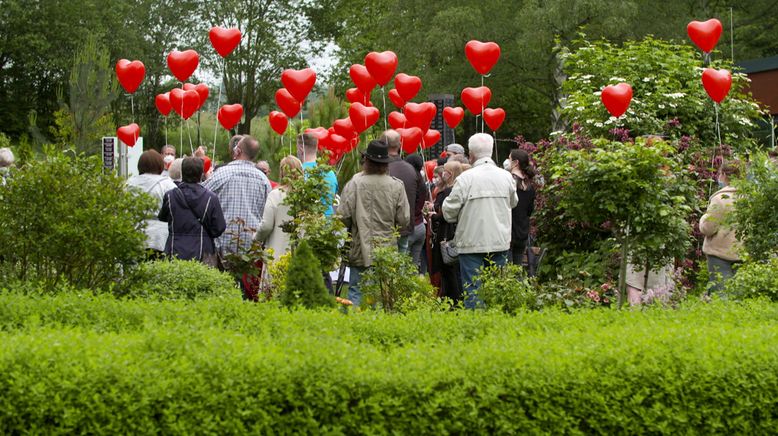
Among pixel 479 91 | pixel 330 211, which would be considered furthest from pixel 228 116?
pixel 330 211

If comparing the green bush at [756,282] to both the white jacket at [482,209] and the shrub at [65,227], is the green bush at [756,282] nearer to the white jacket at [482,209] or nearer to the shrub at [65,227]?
the white jacket at [482,209]

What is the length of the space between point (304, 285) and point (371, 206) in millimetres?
3125

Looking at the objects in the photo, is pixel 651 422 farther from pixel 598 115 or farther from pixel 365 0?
pixel 365 0

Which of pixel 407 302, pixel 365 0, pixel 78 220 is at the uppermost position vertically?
pixel 365 0

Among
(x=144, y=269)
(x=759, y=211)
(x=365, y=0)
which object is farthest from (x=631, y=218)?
(x=365, y=0)

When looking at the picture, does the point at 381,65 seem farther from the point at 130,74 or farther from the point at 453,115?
the point at 453,115

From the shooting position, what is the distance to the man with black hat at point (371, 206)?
30.4 ft

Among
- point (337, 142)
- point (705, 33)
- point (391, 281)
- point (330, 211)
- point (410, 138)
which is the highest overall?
point (705, 33)

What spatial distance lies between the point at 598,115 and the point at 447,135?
14.9 feet

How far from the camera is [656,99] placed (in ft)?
47.0

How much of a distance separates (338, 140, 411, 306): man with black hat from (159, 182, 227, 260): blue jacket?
1.11 m

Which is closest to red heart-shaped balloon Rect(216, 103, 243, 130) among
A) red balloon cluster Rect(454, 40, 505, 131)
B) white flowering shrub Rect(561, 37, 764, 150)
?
red balloon cluster Rect(454, 40, 505, 131)

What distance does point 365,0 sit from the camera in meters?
44.1

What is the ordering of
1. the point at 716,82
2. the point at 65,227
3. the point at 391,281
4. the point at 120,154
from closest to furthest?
1. the point at 65,227
2. the point at 391,281
3. the point at 716,82
4. the point at 120,154
